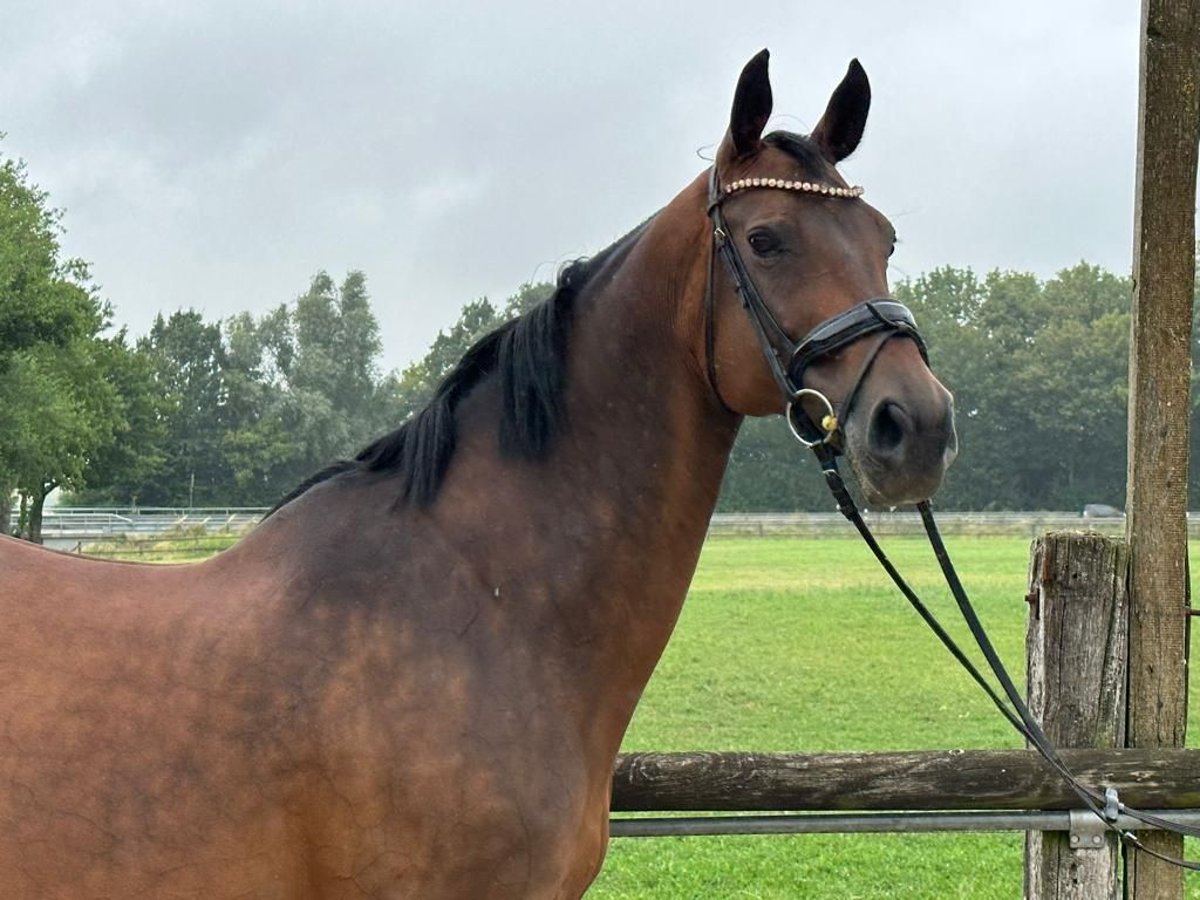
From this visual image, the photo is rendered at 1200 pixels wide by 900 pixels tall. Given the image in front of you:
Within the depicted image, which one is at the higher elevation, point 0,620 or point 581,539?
point 581,539

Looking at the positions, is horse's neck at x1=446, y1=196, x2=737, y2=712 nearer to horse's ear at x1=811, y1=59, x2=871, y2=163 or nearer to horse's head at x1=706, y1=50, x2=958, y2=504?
horse's head at x1=706, y1=50, x2=958, y2=504

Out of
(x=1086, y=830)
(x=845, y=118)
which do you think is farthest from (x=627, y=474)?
(x=1086, y=830)

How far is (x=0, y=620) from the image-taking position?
8.19ft

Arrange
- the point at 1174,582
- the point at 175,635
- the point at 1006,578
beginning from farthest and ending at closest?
the point at 1006,578, the point at 1174,582, the point at 175,635

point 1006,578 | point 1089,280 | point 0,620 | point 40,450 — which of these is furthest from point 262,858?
point 1089,280

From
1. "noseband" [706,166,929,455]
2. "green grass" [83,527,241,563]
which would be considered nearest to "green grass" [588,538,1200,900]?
"noseband" [706,166,929,455]

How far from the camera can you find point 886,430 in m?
2.33

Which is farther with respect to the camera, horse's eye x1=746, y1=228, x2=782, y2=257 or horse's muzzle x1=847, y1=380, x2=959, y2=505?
horse's eye x1=746, y1=228, x2=782, y2=257

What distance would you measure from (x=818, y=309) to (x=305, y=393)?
120ft

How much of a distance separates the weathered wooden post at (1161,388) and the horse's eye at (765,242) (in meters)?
1.75

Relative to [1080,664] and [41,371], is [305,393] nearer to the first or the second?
[41,371]

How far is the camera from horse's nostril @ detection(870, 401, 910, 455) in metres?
2.29

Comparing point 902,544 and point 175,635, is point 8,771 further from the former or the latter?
point 902,544

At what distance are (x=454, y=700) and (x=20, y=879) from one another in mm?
933
